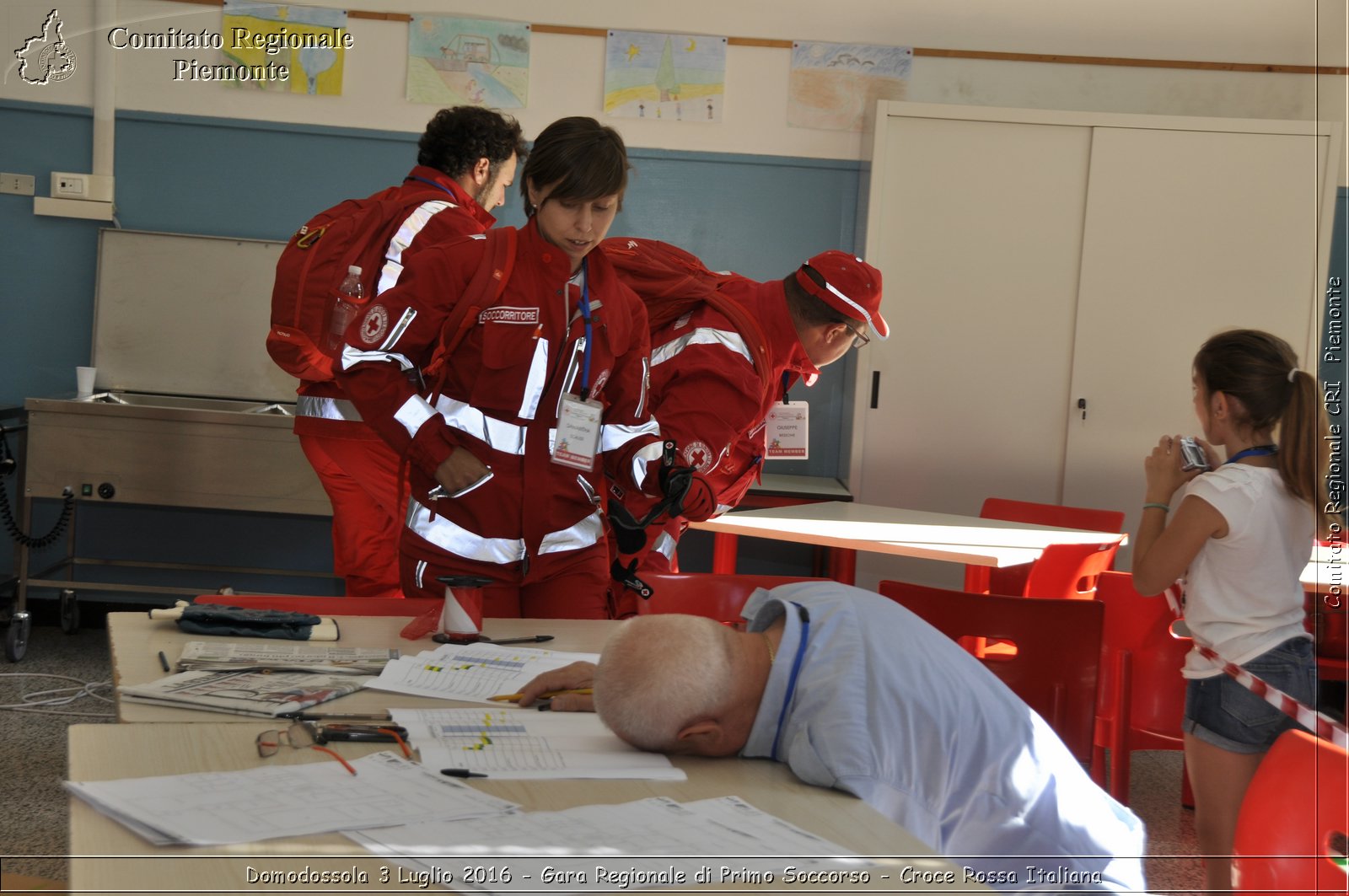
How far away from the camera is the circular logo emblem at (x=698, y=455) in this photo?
2.64 metres

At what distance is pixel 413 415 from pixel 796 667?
1.26 m

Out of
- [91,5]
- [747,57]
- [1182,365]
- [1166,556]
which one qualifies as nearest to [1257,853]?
[1166,556]

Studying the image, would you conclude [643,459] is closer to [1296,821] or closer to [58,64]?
[1296,821]

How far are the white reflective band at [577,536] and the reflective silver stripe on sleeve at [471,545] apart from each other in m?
0.06

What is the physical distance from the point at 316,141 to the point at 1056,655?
420 cm

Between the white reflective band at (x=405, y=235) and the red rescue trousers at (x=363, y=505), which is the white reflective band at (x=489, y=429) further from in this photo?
the red rescue trousers at (x=363, y=505)

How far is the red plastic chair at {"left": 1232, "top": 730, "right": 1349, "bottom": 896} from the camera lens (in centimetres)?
137

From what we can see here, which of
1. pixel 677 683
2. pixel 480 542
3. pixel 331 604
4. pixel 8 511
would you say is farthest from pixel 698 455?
pixel 8 511

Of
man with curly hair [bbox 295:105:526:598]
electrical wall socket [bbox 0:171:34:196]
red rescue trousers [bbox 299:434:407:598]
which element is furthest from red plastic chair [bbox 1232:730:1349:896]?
electrical wall socket [bbox 0:171:34:196]

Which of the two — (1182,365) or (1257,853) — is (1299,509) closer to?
(1257,853)

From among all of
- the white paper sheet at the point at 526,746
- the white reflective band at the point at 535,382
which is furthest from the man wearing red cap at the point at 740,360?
the white paper sheet at the point at 526,746

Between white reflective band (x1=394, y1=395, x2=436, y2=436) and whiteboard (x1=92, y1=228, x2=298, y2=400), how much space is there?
308 centimetres

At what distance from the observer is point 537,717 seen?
5.53 feet

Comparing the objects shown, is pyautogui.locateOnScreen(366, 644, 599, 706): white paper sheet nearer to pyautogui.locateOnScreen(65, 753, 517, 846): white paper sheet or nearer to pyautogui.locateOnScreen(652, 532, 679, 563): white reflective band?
pyautogui.locateOnScreen(65, 753, 517, 846): white paper sheet
